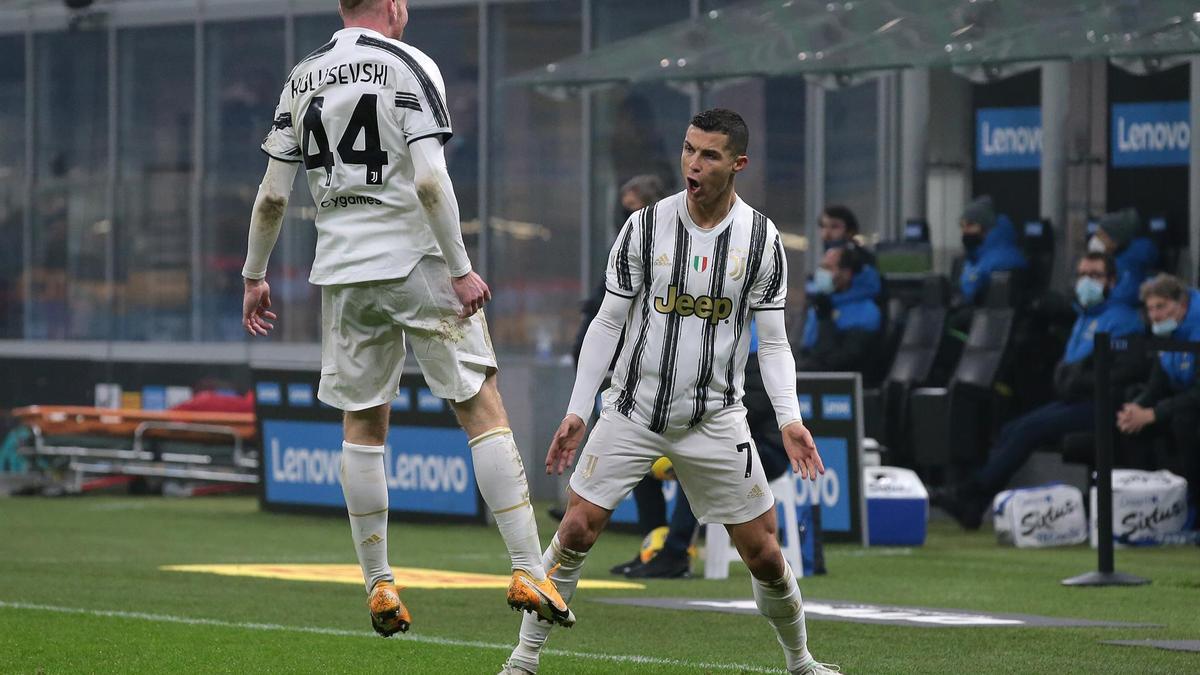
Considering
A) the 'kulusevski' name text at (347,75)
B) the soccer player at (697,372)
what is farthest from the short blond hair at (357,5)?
the soccer player at (697,372)

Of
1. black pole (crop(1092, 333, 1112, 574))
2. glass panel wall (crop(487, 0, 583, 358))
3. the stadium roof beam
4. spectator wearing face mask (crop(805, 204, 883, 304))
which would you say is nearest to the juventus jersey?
black pole (crop(1092, 333, 1112, 574))

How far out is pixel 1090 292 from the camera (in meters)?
16.2

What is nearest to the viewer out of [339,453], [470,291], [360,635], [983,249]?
[470,291]

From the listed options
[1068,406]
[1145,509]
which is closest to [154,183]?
[1068,406]

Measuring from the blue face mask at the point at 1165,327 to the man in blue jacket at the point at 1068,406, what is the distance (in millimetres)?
688

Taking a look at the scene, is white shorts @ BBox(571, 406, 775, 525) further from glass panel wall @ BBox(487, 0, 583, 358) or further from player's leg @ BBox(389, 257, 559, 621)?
glass panel wall @ BBox(487, 0, 583, 358)

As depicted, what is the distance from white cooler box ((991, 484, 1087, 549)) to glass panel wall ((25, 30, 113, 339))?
15.7 m

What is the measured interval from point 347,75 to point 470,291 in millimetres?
800

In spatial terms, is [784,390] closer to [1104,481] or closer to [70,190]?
[1104,481]

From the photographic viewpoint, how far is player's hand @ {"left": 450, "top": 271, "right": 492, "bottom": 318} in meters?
6.87

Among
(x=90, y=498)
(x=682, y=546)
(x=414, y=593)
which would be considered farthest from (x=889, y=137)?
(x=414, y=593)

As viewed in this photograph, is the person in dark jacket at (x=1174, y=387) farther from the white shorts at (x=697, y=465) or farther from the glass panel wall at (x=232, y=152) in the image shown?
the glass panel wall at (x=232, y=152)

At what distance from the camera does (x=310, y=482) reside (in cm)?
1758

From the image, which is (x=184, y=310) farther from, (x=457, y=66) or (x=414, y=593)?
(x=414, y=593)
